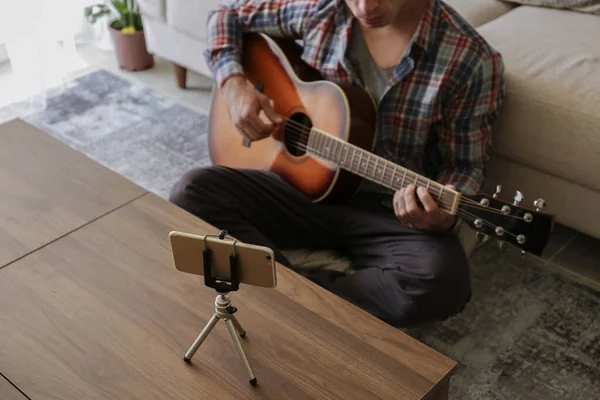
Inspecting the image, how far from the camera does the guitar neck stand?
128cm

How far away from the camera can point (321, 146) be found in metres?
1.45

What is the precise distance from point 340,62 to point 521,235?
532 millimetres

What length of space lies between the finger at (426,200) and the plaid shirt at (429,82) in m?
0.16

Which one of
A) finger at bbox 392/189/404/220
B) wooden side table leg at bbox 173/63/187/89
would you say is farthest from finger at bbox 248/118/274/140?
wooden side table leg at bbox 173/63/187/89

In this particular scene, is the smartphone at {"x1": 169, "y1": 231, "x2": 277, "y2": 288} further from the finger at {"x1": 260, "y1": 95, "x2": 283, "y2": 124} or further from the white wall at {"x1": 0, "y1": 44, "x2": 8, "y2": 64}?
the white wall at {"x1": 0, "y1": 44, "x2": 8, "y2": 64}

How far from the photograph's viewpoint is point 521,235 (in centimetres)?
120

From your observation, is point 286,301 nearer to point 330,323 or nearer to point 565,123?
point 330,323

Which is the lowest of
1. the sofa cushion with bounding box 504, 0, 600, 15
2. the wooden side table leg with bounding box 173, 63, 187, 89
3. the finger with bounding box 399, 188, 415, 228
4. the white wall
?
the white wall

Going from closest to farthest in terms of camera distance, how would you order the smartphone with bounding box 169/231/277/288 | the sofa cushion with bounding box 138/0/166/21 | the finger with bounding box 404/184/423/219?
the smartphone with bounding box 169/231/277/288 → the finger with bounding box 404/184/423/219 → the sofa cushion with bounding box 138/0/166/21

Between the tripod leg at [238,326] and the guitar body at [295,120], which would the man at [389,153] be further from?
the tripod leg at [238,326]

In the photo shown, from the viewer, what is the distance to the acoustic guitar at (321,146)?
121 cm

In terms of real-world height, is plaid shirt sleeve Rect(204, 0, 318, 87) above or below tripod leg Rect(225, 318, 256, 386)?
above

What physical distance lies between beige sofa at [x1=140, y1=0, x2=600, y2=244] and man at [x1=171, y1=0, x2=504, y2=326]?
12 centimetres

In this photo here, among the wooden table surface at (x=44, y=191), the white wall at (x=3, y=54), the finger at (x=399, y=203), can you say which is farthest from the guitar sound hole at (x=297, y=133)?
the white wall at (x=3, y=54)
